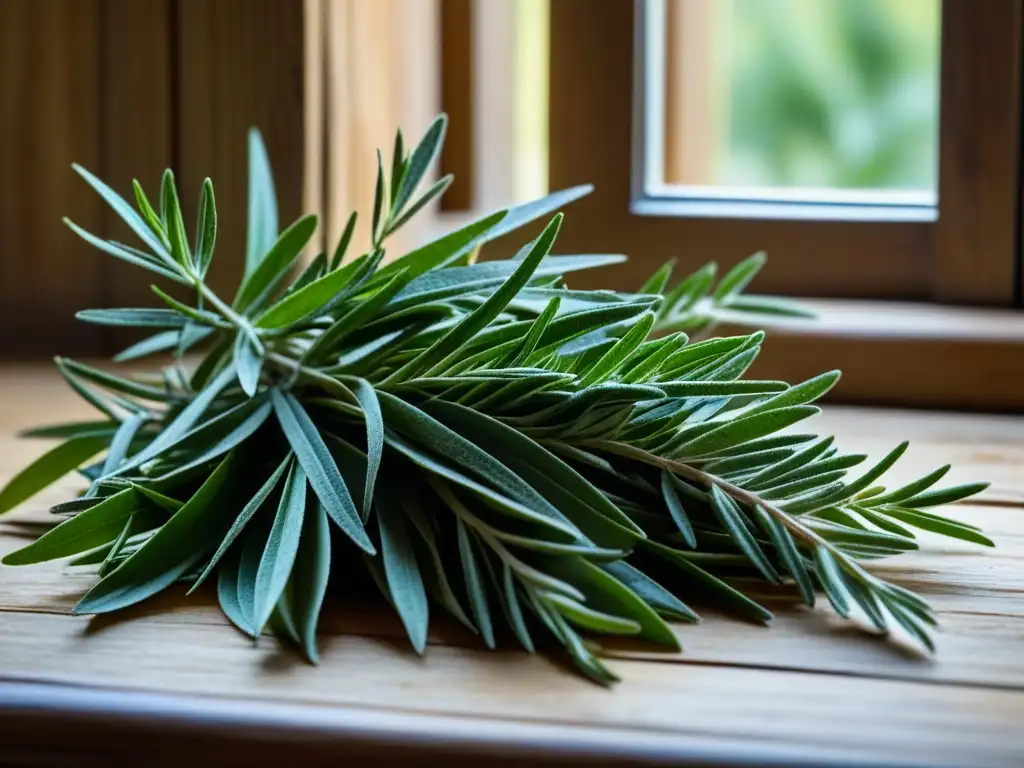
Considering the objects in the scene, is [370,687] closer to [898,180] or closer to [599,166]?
[599,166]

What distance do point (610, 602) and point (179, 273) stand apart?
0.24 meters

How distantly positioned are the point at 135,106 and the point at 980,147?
0.60 meters

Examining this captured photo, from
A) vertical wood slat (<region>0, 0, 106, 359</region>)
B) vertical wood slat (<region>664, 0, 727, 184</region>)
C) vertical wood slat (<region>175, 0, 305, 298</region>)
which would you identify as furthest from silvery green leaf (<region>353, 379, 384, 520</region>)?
vertical wood slat (<region>664, 0, 727, 184</region>)

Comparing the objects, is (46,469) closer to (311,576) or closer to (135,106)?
(311,576)

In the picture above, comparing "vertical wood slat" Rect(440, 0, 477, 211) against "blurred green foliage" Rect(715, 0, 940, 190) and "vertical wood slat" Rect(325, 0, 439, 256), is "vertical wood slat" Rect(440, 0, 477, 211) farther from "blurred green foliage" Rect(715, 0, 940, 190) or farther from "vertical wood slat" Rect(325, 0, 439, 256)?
"blurred green foliage" Rect(715, 0, 940, 190)

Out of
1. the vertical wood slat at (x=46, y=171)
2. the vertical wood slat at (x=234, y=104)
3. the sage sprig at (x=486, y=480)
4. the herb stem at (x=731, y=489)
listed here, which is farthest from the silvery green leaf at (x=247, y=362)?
the vertical wood slat at (x=46, y=171)

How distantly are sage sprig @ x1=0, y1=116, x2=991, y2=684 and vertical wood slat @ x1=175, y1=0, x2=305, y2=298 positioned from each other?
343 millimetres

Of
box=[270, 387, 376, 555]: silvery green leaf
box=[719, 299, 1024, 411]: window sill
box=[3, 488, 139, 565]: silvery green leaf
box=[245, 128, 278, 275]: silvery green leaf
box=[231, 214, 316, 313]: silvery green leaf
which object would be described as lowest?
box=[3, 488, 139, 565]: silvery green leaf

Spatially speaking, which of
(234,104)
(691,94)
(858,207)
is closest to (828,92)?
(691,94)

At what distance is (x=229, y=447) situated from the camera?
50cm

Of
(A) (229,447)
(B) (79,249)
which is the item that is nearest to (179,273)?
(A) (229,447)

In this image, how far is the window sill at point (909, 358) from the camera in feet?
2.69

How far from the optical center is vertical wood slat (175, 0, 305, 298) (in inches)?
34.3

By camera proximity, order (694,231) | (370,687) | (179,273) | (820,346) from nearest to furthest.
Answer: (370,687), (179,273), (820,346), (694,231)
